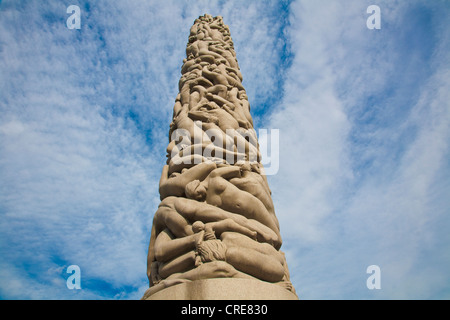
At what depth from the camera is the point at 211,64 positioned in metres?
7.08

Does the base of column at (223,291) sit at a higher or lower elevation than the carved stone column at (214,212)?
lower

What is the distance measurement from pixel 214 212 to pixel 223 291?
102 centimetres

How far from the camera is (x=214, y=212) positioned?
350 centimetres

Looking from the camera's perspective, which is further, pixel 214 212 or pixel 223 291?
pixel 214 212

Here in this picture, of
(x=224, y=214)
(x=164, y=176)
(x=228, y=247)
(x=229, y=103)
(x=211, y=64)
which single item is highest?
(x=211, y=64)

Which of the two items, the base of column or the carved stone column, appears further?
the carved stone column

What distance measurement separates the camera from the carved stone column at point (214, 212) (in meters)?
2.86

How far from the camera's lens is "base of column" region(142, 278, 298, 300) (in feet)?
8.59

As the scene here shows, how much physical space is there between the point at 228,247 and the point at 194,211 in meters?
0.67

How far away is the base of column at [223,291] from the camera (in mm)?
2617

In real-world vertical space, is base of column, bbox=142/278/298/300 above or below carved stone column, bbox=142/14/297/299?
below

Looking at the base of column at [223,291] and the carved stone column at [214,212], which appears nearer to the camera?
the base of column at [223,291]
